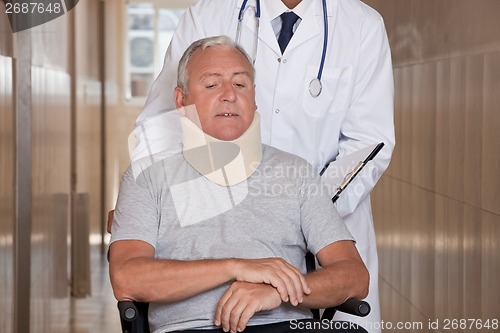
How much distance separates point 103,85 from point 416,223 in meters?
6.06

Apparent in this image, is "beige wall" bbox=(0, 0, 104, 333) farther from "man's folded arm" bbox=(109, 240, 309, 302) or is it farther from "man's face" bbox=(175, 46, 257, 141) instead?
"man's folded arm" bbox=(109, 240, 309, 302)

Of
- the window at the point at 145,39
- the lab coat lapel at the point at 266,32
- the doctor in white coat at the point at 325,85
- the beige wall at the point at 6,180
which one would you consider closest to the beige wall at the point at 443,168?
the doctor in white coat at the point at 325,85

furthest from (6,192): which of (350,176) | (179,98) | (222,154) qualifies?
(350,176)

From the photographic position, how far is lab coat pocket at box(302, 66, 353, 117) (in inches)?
102

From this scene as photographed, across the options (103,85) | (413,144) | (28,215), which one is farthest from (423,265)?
(103,85)

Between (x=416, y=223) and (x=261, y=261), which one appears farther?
(x=416, y=223)

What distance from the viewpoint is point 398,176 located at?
4.46 meters

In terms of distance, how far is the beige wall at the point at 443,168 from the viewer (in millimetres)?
2908

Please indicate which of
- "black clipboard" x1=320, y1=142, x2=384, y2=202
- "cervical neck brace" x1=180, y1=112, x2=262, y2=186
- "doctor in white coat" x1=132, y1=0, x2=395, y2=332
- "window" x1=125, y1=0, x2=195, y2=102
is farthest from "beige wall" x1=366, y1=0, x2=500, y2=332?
"window" x1=125, y1=0, x2=195, y2=102

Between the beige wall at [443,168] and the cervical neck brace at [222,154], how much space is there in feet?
2.76

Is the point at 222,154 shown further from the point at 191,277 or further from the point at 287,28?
the point at 287,28

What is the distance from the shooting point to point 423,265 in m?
3.88

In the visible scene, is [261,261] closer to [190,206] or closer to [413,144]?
[190,206]

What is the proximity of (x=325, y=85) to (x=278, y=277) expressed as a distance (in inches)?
28.1
